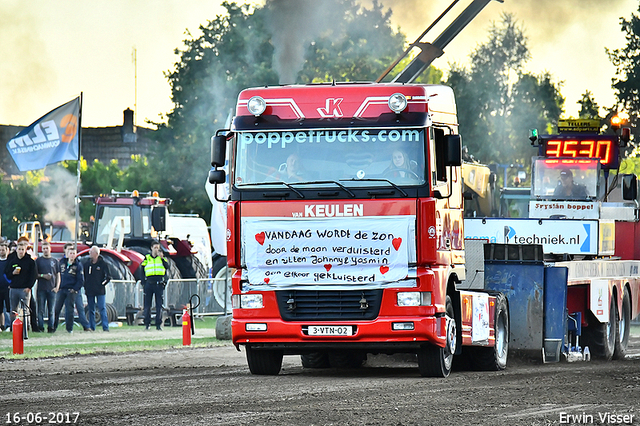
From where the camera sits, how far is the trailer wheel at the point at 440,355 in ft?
45.6

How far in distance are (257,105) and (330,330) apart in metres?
2.62

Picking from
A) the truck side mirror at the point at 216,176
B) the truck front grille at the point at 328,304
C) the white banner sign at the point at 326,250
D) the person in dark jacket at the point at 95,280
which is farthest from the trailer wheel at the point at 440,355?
the person in dark jacket at the point at 95,280

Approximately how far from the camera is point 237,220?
13.6 meters

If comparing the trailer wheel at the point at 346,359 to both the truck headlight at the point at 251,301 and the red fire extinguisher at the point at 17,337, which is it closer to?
the truck headlight at the point at 251,301

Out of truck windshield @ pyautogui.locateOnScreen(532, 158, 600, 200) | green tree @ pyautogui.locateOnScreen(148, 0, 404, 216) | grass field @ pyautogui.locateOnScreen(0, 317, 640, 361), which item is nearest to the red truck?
grass field @ pyautogui.locateOnScreen(0, 317, 640, 361)

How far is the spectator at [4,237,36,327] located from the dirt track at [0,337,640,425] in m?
6.62

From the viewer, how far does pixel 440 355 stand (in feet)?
45.7

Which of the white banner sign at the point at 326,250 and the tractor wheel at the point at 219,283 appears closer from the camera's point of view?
the white banner sign at the point at 326,250

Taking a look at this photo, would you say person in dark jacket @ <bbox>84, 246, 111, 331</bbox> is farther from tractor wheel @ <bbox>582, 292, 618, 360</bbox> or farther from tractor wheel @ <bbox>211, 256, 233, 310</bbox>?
tractor wheel @ <bbox>582, 292, 618, 360</bbox>

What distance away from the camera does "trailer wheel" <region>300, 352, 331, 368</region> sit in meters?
16.4

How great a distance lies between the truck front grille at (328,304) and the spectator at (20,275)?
1117cm

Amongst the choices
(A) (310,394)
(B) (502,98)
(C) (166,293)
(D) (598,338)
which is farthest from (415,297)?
(B) (502,98)

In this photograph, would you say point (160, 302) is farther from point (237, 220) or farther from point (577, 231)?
point (237, 220)

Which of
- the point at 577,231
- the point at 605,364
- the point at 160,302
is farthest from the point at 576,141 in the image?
the point at 160,302
